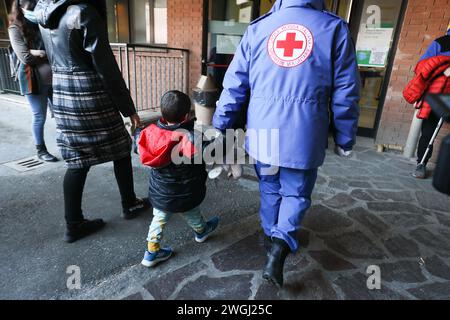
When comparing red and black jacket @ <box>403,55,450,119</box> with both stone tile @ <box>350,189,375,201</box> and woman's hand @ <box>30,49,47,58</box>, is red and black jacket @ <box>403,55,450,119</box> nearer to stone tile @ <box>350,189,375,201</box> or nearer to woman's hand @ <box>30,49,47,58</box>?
stone tile @ <box>350,189,375,201</box>

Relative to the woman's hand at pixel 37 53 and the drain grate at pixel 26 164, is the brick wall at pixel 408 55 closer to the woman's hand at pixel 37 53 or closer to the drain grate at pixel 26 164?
the woman's hand at pixel 37 53

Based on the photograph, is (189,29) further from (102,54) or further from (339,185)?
(102,54)

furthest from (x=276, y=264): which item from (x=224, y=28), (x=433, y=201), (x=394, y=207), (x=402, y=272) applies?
(x=224, y=28)

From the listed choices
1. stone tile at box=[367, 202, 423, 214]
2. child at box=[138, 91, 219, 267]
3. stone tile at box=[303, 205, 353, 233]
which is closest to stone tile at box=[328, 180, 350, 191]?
stone tile at box=[367, 202, 423, 214]

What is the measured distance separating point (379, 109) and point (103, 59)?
4618mm

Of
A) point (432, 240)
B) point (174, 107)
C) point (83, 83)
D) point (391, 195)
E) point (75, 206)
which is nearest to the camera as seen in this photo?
point (174, 107)

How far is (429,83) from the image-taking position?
3.72 m

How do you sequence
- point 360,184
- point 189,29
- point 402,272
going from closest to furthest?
point 402,272 < point 360,184 < point 189,29

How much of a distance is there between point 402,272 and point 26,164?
12.8 ft

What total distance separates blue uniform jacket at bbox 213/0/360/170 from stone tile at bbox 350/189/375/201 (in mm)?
1544

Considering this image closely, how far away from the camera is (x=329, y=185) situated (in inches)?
138

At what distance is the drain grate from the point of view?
11.2ft
